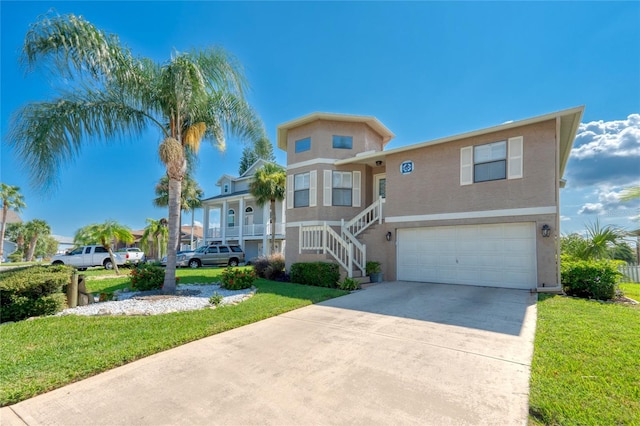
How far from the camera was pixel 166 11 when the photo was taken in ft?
29.6

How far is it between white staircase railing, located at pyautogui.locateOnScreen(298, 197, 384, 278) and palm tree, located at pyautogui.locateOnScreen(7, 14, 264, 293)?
4.93m

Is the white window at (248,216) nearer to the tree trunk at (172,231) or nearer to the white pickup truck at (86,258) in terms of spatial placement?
the white pickup truck at (86,258)

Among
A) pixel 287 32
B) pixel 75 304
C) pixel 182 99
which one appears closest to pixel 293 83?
pixel 287 32

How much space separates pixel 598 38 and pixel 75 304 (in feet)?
53.4

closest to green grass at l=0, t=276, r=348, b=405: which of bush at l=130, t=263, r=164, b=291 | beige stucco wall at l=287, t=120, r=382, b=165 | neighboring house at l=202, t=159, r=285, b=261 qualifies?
bush at l=130, t=263, r=164, b=291

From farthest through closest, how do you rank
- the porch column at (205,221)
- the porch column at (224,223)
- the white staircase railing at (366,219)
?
the porch column at (205,221)
the porch column at (224,223)
the white staircase railing at (366,219)

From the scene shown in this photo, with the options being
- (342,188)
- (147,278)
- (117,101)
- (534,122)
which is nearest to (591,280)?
(534,122)

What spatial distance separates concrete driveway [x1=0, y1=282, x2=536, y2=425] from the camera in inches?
109

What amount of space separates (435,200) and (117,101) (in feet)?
34.0

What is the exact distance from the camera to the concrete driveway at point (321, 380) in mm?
2758

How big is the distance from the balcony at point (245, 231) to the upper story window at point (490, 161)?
14.9 metres

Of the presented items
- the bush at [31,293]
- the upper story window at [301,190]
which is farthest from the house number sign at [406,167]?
the bush at [31,293]

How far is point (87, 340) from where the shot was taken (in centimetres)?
468

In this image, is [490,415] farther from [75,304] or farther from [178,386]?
[75,304]
